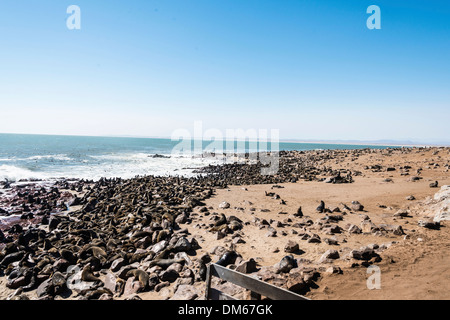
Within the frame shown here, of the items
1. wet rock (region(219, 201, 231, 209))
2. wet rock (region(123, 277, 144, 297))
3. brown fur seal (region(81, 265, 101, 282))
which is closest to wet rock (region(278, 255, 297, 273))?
wet rock (region(123, 277, 144, 297))

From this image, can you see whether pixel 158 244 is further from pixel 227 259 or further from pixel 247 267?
pixel 247 267

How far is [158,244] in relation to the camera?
9617mm

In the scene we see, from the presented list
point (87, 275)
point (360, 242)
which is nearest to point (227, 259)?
point (87, 275)

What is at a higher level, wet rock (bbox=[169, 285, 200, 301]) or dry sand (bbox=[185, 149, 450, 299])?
dry sand (bbox=[185, 149, 450, 299])

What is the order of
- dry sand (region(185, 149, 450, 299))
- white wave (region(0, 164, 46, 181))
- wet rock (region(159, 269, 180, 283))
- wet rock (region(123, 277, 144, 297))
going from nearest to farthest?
dry sand (region(185, 149, 450, 299)), wet rock (region(123, 277, 144, 297)), wet rock (region(159, 269, 180, 283)), white wave (region(0, 164, 46, 181))

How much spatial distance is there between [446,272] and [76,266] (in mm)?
11363

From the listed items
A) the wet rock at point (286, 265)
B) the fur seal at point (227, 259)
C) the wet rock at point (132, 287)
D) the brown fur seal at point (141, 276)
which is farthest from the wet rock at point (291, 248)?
the wet rock at point (132, 287)

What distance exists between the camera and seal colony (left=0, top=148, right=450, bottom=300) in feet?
23.2

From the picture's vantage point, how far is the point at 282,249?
8.96 metres

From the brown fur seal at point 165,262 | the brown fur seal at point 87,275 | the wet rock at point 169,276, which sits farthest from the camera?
the brown fur seal at point 165,262

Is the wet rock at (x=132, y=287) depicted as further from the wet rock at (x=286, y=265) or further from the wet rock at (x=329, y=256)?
the wet rock at (x=329, y=256)

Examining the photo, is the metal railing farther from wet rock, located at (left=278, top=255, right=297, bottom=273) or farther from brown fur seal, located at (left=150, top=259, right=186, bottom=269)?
brown fur seal, located at (left=150, top=259, right=186, bottom=269)

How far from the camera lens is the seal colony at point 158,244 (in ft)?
23.2

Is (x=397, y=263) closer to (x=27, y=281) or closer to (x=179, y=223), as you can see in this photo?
(x=179, y=223)
